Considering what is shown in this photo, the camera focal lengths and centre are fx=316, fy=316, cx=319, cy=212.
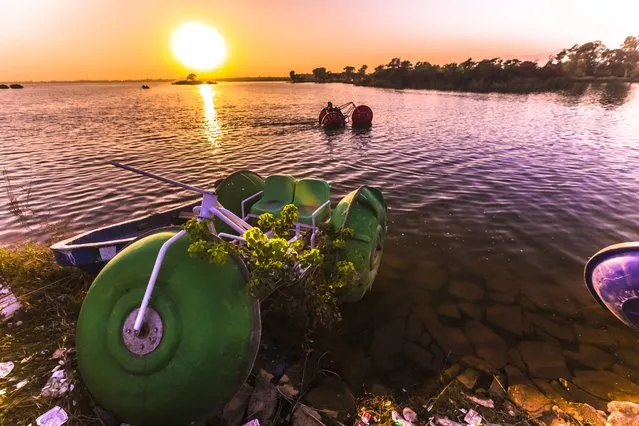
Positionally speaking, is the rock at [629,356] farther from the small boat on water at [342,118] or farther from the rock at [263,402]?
the small boat on water at [342,118]

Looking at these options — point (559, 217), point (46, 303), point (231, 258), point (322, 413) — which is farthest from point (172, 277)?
point (559, 217)

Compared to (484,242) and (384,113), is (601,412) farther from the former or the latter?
(384,113)

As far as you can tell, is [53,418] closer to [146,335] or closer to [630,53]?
[146,335]

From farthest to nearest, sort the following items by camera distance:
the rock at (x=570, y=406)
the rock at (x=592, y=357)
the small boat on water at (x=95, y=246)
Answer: the small boat on water at (x=95, y=246) < the rock at (x=592, y=357) < the rock at (x=570, y=406)

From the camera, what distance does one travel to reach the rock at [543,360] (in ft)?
17.1

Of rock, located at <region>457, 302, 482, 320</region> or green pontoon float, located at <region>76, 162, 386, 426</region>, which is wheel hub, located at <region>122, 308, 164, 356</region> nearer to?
green pontoon float, located at <region>76, 162, 386, 426</region>

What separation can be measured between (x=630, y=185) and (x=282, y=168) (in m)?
16.3

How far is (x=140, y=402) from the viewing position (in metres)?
3.46

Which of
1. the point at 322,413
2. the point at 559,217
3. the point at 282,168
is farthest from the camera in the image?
the point at 282,168

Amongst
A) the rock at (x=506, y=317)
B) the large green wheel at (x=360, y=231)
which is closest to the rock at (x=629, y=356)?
the rock at (x=506, y=317)

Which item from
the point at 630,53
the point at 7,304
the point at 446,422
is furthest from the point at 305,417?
the point at 630,53

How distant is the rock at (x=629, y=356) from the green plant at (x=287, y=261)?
503 cm

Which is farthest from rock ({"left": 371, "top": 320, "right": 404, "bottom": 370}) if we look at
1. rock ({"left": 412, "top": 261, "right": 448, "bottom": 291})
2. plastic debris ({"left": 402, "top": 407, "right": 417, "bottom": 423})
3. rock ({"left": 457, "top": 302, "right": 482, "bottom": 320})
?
rock ({"left": 412, "top": 261, "right": 448, "bottom": 291})

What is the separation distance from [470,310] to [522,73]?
95.2 m
